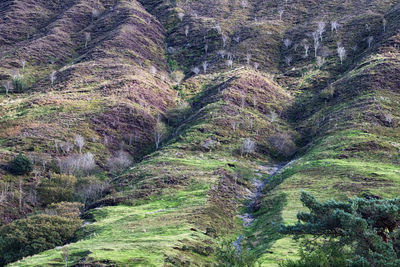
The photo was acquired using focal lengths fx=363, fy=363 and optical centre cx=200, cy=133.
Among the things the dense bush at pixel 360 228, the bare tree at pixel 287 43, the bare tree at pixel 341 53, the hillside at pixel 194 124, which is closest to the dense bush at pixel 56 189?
the hillside at pixel 194 124

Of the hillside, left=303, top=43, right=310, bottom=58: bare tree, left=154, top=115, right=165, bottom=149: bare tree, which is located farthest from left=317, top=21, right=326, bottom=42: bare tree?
→ left=154, top=115, right=165, bottom=149: bare tree

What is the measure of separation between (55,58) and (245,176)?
119 m

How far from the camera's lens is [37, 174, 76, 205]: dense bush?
70312mm

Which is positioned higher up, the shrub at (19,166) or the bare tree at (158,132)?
the bare tree at (158,132)

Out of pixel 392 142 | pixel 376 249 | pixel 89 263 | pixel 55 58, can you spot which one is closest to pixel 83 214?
pixel 89 263

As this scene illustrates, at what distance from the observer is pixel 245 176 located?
78.4 m

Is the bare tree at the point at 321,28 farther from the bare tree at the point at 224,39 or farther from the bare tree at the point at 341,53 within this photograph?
the bare tree at the point at 224,39

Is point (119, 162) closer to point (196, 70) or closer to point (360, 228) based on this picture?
point (360, 228)

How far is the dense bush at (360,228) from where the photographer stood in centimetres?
2358

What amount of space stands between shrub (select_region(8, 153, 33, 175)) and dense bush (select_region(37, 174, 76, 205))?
176 inches

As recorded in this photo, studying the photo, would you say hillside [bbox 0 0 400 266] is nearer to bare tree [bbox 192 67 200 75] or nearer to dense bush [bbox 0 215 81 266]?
bare tree [bbox 192 67 200 75]

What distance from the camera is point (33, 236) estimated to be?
48.2 m

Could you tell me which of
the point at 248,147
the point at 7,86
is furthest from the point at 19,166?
the point at 7,86

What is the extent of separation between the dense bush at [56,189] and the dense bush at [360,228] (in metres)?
54.4
